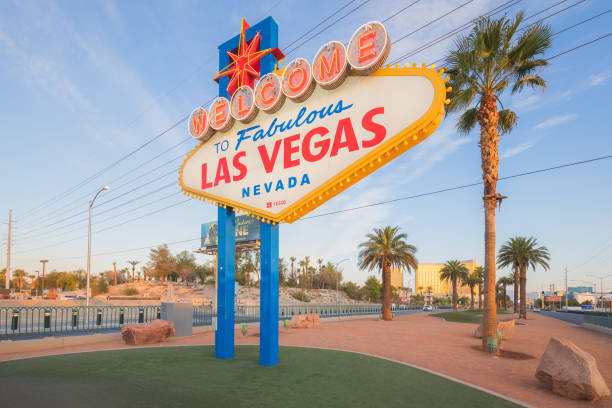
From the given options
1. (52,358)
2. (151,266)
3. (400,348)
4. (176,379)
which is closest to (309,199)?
(176,379)

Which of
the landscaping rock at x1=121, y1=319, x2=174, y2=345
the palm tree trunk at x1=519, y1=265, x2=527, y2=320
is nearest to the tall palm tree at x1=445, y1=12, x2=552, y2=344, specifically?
the landscaping rock at x1=121, y1=319, x2=174, y2=345

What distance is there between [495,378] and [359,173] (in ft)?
22.0

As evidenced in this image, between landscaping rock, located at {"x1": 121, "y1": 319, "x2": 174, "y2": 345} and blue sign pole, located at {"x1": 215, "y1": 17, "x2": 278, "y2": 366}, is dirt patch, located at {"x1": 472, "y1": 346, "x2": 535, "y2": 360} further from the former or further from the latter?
landscaping rock, located at {"x1": 121, "y1": 319, "x2": 174, "y2": 345}

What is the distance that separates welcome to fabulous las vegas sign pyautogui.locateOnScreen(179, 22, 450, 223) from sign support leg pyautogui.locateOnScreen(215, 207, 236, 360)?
0.79m

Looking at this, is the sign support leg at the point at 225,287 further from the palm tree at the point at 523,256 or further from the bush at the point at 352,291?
the bush at the point at 352,291

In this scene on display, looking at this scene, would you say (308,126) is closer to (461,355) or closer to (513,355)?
(461,355)

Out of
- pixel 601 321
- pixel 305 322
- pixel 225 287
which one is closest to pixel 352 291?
pixel 601 321

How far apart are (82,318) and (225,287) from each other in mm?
21419

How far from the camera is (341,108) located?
9.44m

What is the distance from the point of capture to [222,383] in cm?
847

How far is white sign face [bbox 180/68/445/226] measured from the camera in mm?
8227

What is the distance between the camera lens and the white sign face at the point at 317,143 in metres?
8.23

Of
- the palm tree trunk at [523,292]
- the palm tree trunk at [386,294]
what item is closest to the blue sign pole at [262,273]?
the palm tree trunk at [386,294]

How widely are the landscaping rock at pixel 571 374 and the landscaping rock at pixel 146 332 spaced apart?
13450mm
